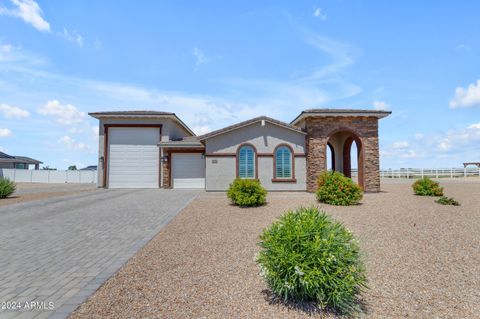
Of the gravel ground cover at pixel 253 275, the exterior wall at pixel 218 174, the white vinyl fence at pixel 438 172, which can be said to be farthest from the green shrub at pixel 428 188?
the white vinyl fence at pixel 438 172

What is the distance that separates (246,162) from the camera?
16.6 meters

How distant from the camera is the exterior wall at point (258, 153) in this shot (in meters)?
16.5

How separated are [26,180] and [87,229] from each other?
34.5 m

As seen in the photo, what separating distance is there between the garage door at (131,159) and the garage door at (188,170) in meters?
1.74

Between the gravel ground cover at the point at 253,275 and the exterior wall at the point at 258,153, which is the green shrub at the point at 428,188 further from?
the exterior wall at the point at 258,153

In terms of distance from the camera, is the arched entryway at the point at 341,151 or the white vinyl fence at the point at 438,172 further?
the white vinyl fence at the point at 438,172

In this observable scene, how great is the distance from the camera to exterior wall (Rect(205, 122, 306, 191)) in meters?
16.5

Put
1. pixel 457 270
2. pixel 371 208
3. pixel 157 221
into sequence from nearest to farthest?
pixel 457 270 < pixel 157 221 < pixel 371 208

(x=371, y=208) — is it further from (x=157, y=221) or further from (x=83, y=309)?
(x=83, y=309)

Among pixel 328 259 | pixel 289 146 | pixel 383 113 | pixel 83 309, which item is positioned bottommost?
pixel 83 309

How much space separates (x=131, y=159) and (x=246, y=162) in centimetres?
984

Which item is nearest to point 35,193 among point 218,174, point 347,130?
point 218,174

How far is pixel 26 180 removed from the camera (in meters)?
32.5

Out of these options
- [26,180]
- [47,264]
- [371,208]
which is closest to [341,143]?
[371,208]
